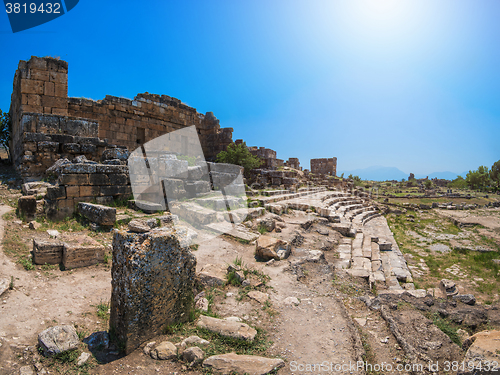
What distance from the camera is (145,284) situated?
2559mm

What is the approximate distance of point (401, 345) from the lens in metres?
3.18

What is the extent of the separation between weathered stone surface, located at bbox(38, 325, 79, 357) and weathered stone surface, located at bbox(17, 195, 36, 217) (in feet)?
12.2

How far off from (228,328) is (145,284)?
106cm

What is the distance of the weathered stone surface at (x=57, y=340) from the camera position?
7.37 feet

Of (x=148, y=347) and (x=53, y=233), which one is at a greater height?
(x=53, y=233)

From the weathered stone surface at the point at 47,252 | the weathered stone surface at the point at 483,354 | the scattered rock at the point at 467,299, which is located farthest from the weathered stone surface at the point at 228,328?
the scattered rock at the point at 467,299

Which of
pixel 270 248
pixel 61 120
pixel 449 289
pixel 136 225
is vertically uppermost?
pixel 61 120

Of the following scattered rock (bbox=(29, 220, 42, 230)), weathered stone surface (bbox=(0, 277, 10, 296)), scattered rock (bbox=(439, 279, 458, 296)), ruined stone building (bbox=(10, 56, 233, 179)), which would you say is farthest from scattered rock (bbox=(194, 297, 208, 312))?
ruined stone building (bbox=(10, 56, 233, 179))

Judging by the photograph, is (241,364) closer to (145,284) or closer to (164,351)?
(164,351)

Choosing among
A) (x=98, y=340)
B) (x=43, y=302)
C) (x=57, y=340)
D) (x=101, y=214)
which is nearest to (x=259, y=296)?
(x=98, y=340)

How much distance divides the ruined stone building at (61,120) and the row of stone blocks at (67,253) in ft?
15.1

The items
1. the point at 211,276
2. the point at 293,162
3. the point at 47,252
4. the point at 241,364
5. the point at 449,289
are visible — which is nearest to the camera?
the point at 241,364

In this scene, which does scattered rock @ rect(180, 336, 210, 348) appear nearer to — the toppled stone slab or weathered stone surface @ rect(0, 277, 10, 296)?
weathered stone surface @ rect(0, 277, 10, 296)

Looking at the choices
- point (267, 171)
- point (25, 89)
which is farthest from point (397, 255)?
point (25, 89)
